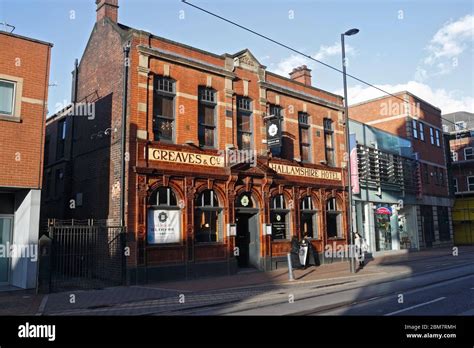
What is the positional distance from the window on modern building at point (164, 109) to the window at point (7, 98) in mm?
5146

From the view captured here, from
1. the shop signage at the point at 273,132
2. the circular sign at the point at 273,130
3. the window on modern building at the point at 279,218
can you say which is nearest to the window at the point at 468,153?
the window on modern building at the point at 279,218

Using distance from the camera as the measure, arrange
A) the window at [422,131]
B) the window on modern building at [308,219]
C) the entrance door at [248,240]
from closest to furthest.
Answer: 1. the entrance door at [248,240]
2. the window on modern building at [308,219]
3. the window at [422,131]

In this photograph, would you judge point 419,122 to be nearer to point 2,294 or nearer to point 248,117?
point 248,117

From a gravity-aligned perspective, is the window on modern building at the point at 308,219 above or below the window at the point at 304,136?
below

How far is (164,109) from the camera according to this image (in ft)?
58.5

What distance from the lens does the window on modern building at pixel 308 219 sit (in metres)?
22.8

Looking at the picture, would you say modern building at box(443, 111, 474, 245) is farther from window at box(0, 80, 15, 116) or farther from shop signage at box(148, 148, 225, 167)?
window at box(0, 80, 15, 116)

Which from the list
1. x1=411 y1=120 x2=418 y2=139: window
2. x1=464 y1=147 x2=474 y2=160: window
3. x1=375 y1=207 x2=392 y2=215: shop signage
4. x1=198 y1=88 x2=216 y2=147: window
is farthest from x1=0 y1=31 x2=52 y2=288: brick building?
x1=464 y1=147 x2=474 y2=160: window

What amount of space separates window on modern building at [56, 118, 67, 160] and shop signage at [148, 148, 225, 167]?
7.52 m

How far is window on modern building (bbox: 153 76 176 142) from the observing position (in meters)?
17.5

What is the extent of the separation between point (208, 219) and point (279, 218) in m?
4.60

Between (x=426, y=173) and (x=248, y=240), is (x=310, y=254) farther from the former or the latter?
(x=426, y=173)

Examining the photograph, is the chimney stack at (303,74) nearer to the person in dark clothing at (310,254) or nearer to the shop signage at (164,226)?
the person in dark clothing at (310,254)
